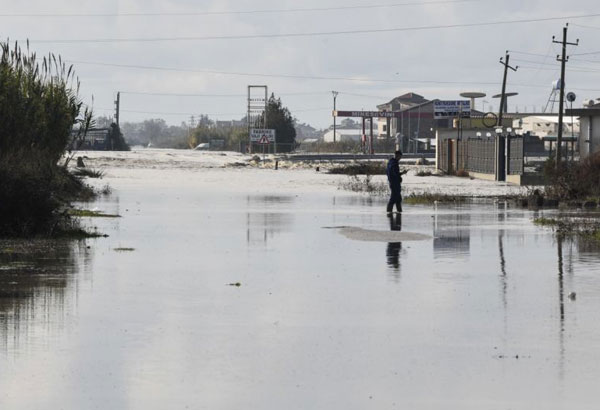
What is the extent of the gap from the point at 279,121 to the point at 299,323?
135490mm

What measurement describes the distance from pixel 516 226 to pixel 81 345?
19.2 metres

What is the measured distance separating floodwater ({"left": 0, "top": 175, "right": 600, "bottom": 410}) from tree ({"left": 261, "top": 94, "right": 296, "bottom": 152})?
12149cm

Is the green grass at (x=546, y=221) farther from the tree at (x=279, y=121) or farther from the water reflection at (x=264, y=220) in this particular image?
the tree at (x=279, y=121)

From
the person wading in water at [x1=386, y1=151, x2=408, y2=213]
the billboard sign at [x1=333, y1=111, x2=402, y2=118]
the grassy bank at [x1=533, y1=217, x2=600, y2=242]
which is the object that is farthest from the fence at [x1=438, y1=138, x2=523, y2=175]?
the billboard sign at [x1=333, y1=111, x2=402, y2=118]

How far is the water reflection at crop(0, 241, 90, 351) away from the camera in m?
13.3

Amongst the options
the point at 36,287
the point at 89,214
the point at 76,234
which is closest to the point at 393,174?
the point at 89,214

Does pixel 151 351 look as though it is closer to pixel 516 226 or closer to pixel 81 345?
pixel 81 345

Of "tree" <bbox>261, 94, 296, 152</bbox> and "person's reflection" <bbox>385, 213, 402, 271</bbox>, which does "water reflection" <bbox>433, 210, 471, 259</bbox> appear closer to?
"person's reflection" <bbox>385, 213, 402, 271</bbox>

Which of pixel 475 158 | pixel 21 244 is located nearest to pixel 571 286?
pixel 21 244

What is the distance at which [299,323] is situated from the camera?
554 inches

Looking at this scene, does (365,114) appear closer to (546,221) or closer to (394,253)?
(546,221)

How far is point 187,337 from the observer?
1295 centimetres

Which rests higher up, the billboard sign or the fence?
the billboard sign

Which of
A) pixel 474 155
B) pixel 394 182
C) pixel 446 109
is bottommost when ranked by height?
pixel 394 182
